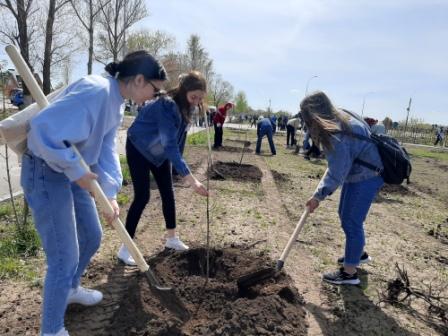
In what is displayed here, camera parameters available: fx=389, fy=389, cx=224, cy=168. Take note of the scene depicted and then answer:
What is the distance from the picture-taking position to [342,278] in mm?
3992

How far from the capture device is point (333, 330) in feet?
10.5

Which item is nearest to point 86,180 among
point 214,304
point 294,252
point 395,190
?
point 214,304

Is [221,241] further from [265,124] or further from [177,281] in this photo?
[265,124]

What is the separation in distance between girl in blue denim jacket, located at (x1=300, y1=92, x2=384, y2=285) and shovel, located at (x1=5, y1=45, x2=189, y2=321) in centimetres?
155

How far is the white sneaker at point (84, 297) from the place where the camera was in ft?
10.1

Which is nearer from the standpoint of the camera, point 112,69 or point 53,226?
point 53,226

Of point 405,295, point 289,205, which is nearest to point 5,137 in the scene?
point 405,295

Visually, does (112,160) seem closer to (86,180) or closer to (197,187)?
(86,180)

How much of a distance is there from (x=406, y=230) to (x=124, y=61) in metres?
5.44

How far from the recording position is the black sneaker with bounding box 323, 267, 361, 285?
3967 mm

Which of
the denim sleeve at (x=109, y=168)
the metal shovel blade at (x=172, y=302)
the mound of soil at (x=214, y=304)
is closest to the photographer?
the denim sleeve at (x=109, y=168)

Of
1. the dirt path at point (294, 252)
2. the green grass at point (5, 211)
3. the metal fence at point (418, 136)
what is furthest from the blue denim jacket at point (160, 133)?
the metal fence at point (418, 136)

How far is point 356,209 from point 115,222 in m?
2.33

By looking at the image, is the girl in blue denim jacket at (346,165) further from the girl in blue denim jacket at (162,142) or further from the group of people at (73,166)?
the group of people at (73,166)
